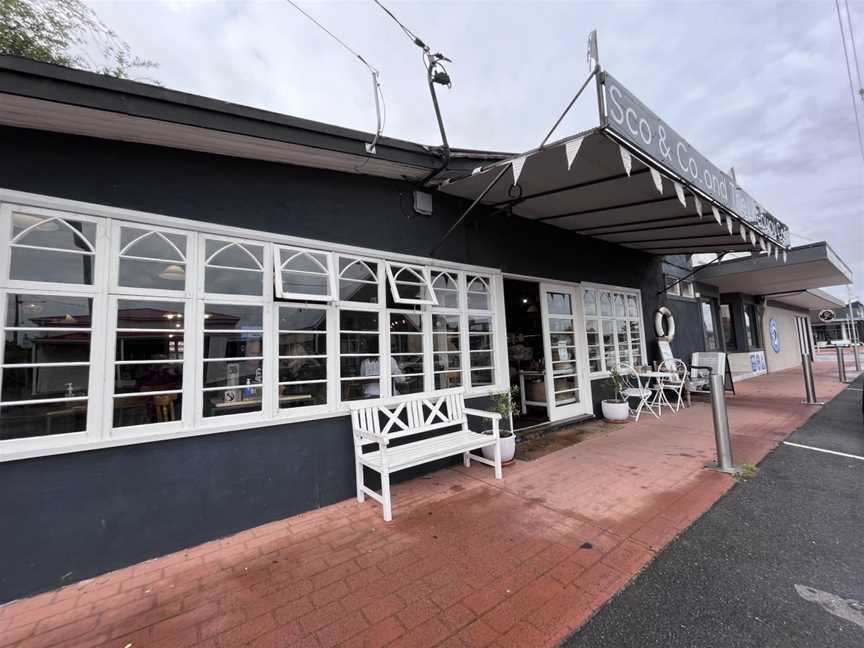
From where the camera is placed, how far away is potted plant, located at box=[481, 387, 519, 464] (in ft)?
12.6

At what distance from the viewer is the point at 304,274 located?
10.2 ft

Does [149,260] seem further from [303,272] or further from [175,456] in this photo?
[175,456]

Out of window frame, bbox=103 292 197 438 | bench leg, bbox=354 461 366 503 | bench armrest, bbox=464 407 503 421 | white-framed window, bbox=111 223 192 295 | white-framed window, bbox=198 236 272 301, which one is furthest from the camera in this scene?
bench armrest, bbox=464 407 503 421

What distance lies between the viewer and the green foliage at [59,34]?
4.83m

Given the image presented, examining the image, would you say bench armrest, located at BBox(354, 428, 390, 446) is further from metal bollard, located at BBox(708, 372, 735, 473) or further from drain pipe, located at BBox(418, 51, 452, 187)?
metal bollard, located at BBox(708, 372, 735, 473)

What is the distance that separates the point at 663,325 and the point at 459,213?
5.54 metres

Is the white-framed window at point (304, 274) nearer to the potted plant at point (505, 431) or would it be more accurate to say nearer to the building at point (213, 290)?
the building at point (213, 290)

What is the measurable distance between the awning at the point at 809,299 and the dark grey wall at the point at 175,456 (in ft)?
52.1

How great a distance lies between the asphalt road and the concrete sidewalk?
4.7 inches

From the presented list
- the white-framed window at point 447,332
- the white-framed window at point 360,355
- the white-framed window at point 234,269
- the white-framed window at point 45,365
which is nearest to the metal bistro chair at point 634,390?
the white-framed window at point 447,332

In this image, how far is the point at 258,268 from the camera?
2.91m

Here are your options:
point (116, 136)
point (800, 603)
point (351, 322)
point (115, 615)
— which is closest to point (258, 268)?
point (351, 322)

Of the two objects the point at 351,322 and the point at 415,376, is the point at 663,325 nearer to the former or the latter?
the point at 415,376

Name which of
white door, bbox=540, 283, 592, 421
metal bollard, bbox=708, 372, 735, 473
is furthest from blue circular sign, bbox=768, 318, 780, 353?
metal bollard, bbox=708, 372, 735, 473
